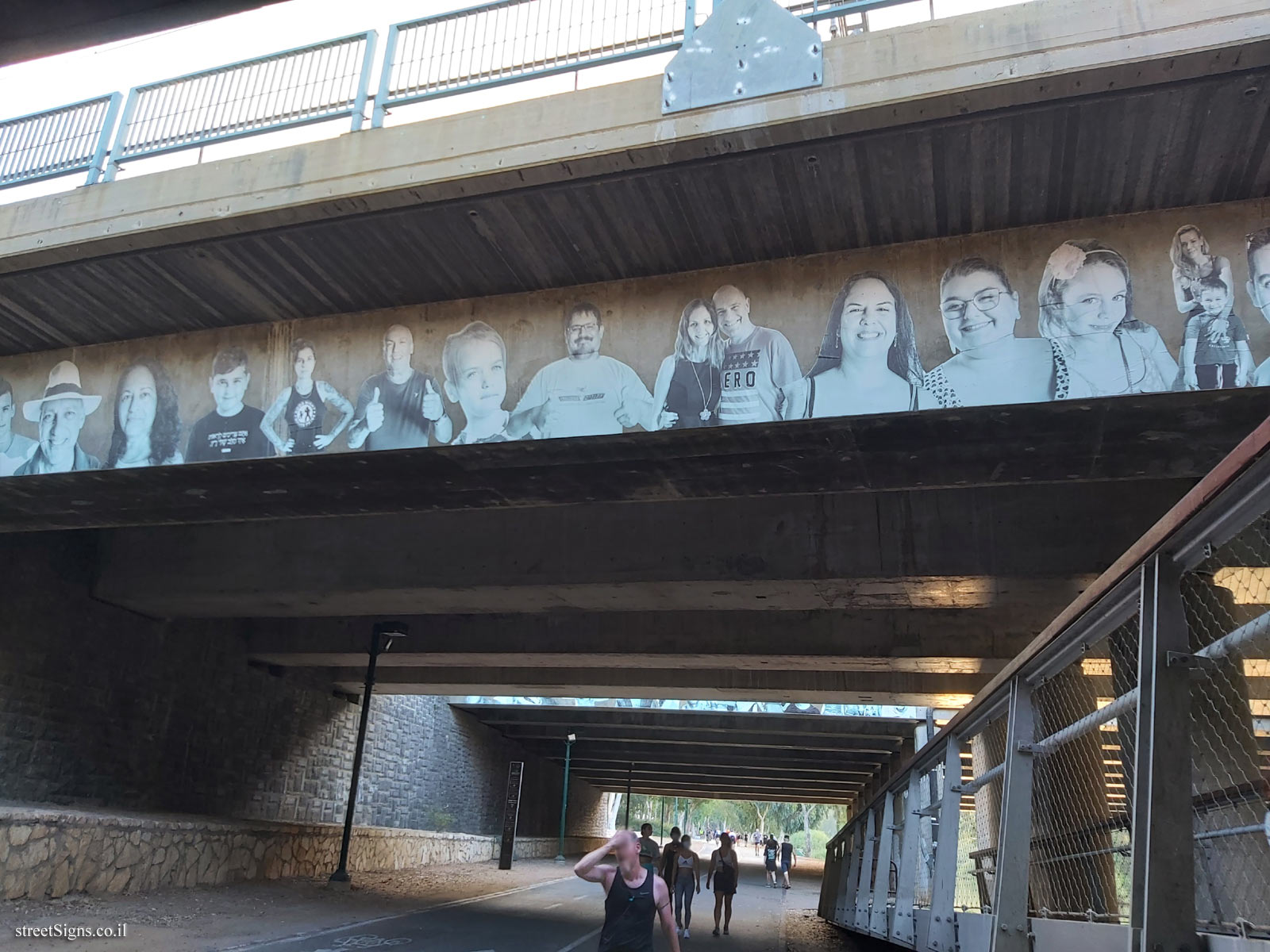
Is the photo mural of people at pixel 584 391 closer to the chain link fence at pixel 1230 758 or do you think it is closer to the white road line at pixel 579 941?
the chain link fence at pixel 1230 758

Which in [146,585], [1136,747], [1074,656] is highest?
[146,585]

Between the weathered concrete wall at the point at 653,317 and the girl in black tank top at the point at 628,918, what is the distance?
4.10 m

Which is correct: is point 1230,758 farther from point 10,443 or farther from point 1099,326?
point 10,443

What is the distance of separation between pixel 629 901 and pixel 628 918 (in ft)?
0.30

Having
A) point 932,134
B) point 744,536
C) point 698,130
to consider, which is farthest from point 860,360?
point 744,536

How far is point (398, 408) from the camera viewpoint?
8.50m

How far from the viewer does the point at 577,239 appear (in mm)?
7844

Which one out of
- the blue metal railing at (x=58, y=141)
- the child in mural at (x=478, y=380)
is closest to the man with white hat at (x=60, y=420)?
the blue metal railing at (x=58, y=141)

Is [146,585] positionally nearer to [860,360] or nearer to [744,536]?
[744,536]

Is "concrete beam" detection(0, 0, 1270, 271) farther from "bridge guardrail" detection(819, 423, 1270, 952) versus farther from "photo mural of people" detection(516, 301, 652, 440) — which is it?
"bridge guardrail" detection(819, 423, 1270, 952)

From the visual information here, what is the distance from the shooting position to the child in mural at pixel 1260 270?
259 inches

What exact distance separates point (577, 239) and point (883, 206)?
8.38 feet

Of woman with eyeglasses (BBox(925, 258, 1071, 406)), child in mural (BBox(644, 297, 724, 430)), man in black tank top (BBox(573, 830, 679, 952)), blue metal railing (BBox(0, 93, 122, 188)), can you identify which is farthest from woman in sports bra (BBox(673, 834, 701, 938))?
blue metal railing (BBox(0, 93, 122, 188))

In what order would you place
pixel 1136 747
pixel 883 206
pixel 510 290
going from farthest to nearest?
1. pixel 510 290
2. pixel 883 206
3. pixel 1136 747
